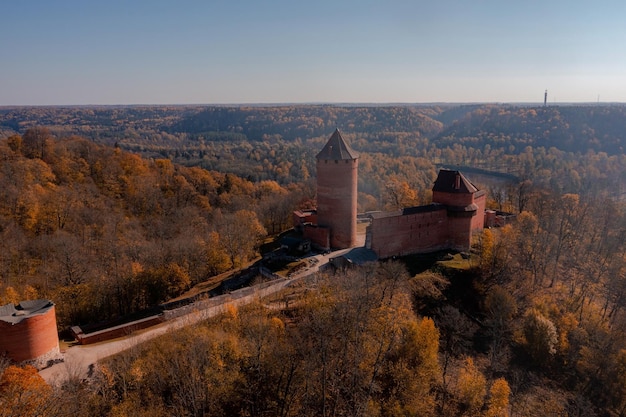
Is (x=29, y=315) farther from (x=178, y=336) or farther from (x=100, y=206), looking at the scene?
(x=100, y=206)

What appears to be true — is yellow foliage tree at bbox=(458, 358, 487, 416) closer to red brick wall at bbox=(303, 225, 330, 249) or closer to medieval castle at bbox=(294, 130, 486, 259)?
medieval castle at bbox=(294, 130, 486, 259)

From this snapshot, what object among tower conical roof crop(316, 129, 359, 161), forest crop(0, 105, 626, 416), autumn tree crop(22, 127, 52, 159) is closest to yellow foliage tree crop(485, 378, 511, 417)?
forest crop(0, 105, 626, 416)

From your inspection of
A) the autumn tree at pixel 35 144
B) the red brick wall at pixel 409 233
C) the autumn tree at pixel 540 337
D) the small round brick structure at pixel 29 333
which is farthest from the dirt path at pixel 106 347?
the autumn tree at pixel 35 144

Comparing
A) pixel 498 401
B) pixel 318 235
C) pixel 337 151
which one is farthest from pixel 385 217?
pixel 498 401

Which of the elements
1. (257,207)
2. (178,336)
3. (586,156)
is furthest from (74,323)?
(586,156)

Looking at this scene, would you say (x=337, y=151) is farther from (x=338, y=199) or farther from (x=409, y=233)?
(x=409, y=233)

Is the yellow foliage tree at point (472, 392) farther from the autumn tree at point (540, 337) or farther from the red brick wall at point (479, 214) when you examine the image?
the red brick wall at point (479, 214)

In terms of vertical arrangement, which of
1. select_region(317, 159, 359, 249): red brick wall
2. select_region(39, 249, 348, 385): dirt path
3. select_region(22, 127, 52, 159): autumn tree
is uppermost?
select_region(22, 127, 52, 159): autumn tree
